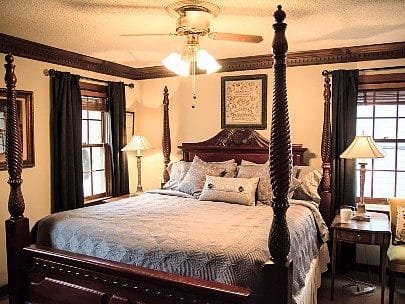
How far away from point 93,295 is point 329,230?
2326 millimetres

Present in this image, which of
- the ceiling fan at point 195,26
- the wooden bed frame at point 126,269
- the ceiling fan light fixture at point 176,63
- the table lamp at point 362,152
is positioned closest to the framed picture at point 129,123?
the ceiling fan light fixture at point 176,63

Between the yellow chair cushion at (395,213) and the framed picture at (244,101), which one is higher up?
the framed picture at (244,101)

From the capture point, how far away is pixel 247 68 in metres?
4.61

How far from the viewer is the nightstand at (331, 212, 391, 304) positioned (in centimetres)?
315

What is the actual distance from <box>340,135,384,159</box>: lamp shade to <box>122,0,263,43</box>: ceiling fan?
1.48 m

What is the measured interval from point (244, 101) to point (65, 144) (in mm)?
2199

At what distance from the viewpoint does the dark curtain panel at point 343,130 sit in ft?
13.0

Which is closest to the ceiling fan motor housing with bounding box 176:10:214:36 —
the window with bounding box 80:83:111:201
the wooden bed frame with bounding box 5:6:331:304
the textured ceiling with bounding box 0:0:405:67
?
the textured ceiling with bounding box 0:0:405:67

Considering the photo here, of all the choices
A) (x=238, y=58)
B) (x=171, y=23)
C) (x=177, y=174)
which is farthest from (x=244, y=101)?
(x=171, y=23)

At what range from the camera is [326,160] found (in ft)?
12.9

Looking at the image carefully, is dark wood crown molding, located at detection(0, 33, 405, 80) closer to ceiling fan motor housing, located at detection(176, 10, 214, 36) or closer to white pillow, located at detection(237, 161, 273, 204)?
white pillow, located at detection(237, 161, 273, 204)

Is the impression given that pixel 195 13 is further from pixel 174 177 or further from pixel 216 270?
pixel 174 177

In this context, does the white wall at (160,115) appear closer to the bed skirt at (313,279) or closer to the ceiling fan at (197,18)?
the bed skirt at (313,279)

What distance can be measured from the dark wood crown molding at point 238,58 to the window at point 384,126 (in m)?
0.26
